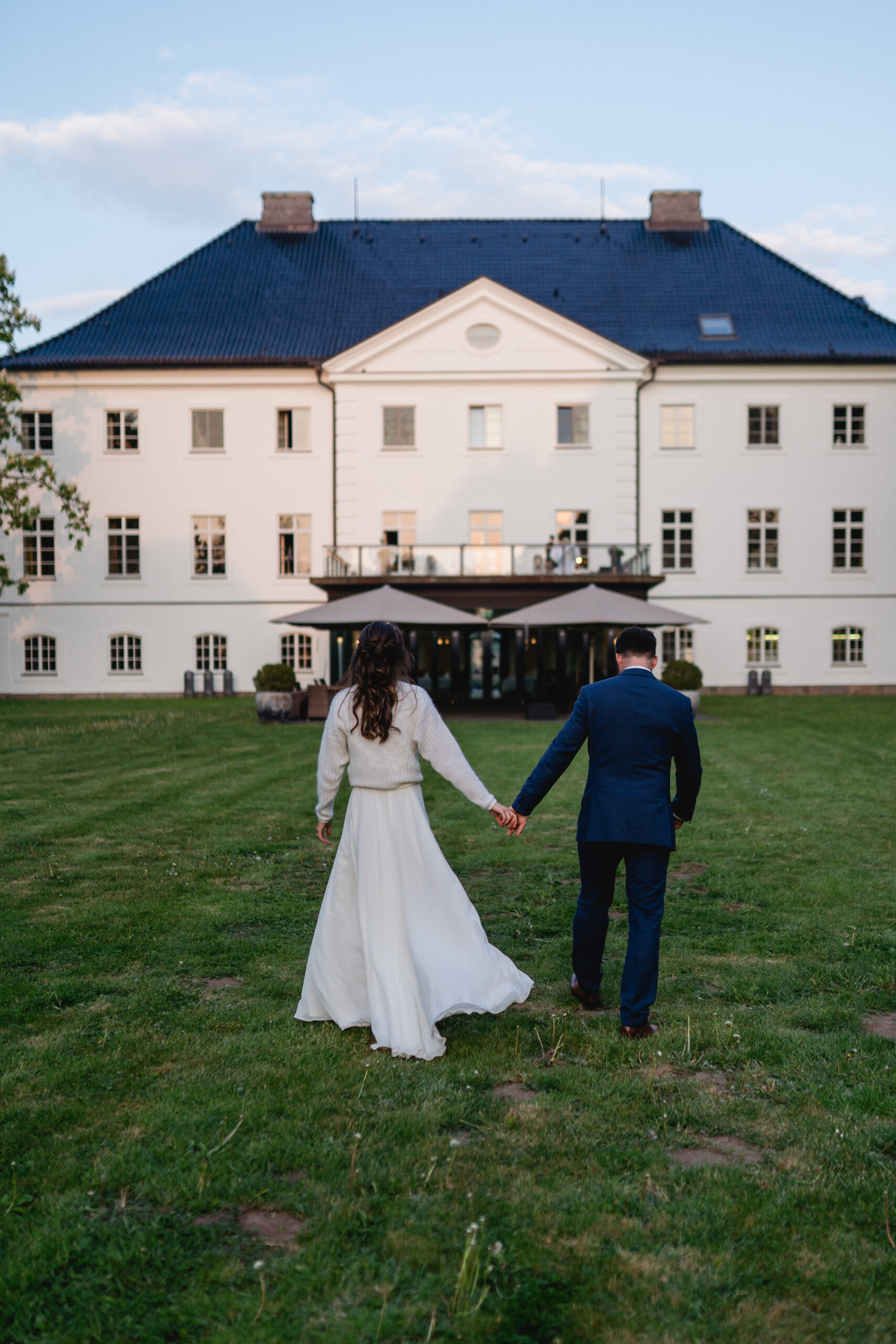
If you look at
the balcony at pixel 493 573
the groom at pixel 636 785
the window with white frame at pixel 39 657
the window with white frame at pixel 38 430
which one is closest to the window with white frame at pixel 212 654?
the window with white frame at pixel 39 657

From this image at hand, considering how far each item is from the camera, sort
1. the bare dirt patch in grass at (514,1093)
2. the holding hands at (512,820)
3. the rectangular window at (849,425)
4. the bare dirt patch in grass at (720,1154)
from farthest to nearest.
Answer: the rectangular window at (849,425) → the holding hands at (512,820) → the bare dirt patch in grass at (514,1093) → the bare dirt patch in grass at (720,1154)

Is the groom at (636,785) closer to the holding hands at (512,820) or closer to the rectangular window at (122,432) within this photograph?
the holding hands at (512,820)

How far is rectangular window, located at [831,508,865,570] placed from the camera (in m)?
34.5

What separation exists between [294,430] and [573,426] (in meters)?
8.99

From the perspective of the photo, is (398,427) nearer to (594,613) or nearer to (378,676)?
(594,613)

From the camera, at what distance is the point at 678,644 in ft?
111

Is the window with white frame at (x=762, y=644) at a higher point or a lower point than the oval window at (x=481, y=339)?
lower

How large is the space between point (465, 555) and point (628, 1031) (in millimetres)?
23727

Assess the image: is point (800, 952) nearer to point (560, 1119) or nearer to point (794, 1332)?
point (560, 1119)

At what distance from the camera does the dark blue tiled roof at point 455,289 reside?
34.2 m

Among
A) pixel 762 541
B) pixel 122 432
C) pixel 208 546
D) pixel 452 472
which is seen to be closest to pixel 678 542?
pixel 762 541

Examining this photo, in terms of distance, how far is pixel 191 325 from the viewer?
35.2 meters

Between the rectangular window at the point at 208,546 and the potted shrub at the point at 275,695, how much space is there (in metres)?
11.9

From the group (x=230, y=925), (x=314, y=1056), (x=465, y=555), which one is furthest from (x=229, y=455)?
(x=314, y=1056)
